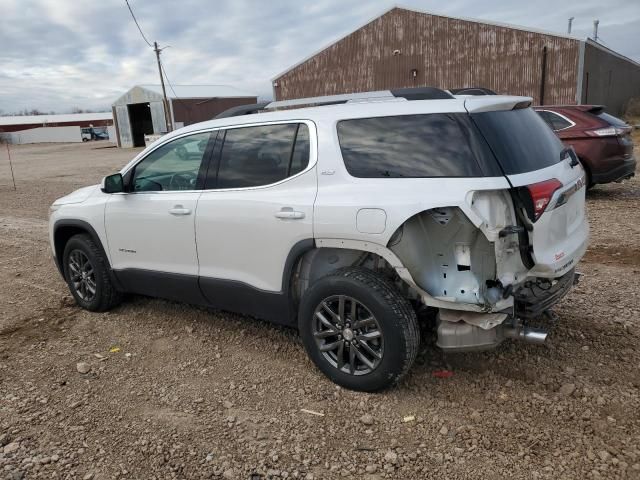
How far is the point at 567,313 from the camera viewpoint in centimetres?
443

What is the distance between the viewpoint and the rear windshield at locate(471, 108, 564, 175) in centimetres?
304

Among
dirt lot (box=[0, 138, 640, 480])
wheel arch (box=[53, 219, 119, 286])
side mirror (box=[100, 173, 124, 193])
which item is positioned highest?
side mirror (box=[100, 173, 124, 193])

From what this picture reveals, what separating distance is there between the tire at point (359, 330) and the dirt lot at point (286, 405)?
166 mm

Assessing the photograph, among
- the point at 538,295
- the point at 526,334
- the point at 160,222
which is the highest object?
the point at 160,222

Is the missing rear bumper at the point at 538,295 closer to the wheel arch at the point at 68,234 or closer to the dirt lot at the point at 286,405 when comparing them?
the dirt lot at the point at 286,405

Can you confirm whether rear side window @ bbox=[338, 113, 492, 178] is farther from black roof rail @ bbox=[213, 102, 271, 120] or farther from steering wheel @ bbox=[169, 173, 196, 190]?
steering wheel @ bbox=[169, 173, 196, 190]

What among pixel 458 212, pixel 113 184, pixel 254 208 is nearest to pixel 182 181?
pixel 113 184

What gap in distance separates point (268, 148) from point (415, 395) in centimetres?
197

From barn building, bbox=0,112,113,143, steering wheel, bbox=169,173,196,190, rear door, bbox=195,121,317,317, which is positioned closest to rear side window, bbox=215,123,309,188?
rear door, bbox=195,121,317,317

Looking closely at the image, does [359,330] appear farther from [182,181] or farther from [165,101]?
[165,101]

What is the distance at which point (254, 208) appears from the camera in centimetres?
370

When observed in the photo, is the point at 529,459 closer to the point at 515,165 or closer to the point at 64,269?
the point at 515,165

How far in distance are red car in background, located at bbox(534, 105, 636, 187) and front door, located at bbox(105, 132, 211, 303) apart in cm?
695

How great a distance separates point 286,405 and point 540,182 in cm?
206
